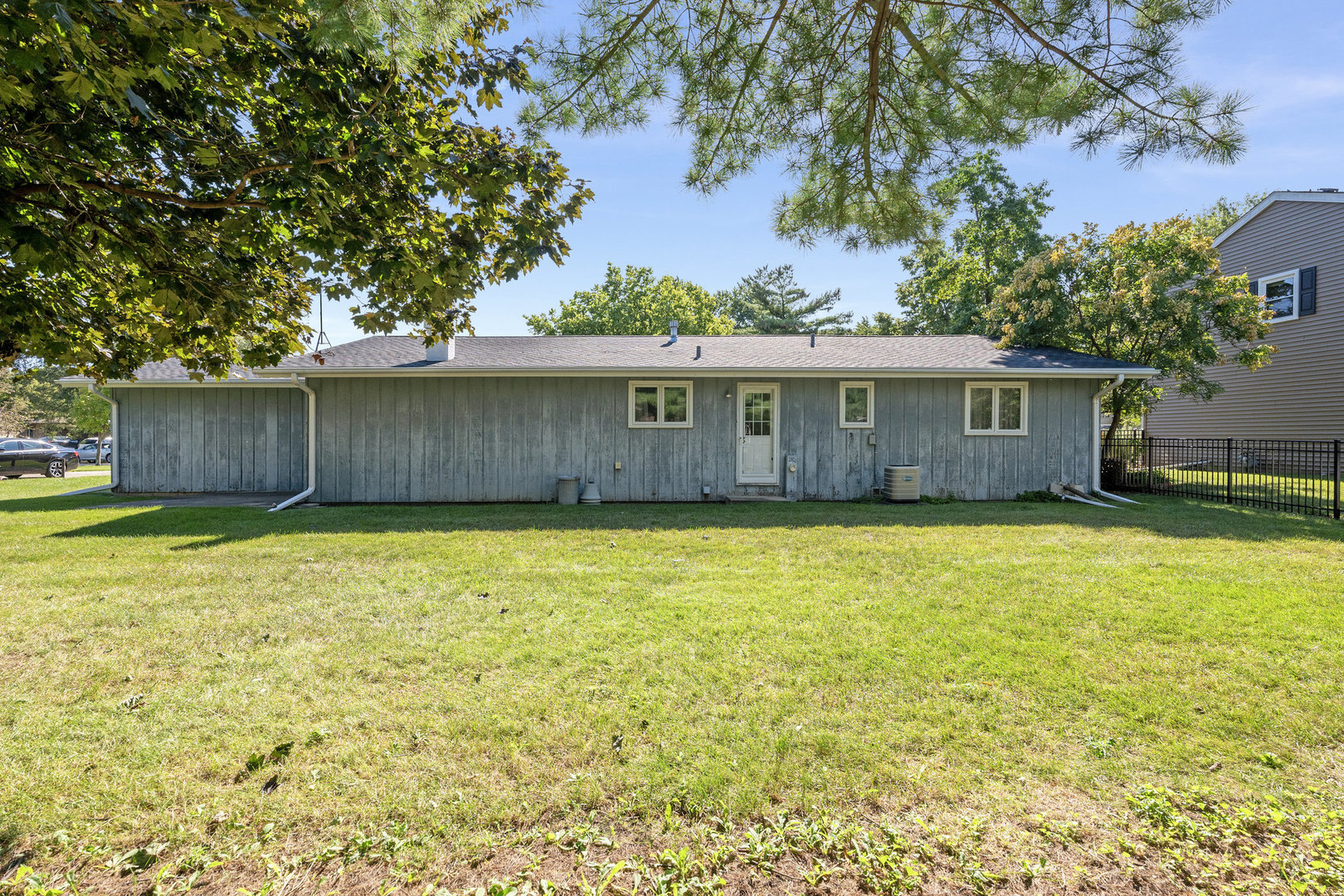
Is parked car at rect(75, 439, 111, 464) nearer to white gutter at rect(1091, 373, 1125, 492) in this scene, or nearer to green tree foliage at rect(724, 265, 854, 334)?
green tree foliage at rect(724, 265, 854, 334)

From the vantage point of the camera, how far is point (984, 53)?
392cm

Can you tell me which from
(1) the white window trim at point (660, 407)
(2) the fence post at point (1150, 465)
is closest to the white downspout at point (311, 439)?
(1) the white window trim at point (660, 407)

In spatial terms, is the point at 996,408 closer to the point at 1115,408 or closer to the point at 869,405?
the point at 869,405

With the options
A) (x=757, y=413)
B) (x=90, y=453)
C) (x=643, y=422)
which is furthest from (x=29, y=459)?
(x=757, y=413)

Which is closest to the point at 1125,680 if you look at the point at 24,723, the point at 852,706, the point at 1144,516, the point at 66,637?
the point at 852,706

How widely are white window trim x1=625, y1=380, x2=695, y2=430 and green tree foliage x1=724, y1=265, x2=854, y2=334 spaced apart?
1045 inches

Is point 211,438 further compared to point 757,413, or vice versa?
point 211,438

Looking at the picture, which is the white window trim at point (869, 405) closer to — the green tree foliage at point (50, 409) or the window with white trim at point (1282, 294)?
the window with white trim at point (1282, 294)

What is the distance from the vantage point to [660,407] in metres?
10.8

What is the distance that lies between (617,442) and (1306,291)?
18429mm

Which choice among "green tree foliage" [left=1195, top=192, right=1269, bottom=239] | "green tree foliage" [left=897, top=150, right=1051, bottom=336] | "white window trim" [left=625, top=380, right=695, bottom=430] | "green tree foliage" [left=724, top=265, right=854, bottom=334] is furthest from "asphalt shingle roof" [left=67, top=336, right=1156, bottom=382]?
"green tree foliage" [left=1195, top=192, right=1269, bottom=239]

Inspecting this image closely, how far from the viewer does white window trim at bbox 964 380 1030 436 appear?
11016 millimetres

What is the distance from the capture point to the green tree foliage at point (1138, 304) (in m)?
12.6

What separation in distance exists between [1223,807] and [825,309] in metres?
36.5
